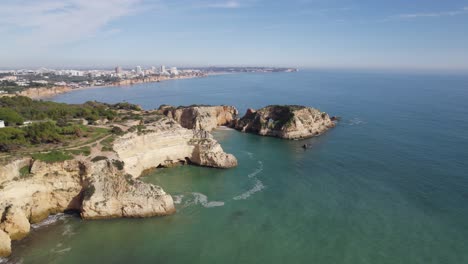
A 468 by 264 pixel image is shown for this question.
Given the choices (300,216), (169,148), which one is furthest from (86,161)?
(300,216)

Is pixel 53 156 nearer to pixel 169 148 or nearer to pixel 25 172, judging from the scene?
pixel 25 172

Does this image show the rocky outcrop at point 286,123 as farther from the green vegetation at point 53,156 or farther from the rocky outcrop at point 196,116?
the green vegetation at point 53,156

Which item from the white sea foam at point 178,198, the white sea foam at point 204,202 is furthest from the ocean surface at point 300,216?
the white sea foam at point 178,198

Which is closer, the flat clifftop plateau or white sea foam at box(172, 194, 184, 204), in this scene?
the flat clifftop plateau

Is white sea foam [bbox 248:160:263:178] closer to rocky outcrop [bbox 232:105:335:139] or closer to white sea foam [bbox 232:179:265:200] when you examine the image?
white sea foam [bbox 232:179:265:200]

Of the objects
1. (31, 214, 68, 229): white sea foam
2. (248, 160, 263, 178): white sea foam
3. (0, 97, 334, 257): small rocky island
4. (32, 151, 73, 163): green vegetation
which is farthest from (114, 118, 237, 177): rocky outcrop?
(31, 214, 68, 229): white sea foam

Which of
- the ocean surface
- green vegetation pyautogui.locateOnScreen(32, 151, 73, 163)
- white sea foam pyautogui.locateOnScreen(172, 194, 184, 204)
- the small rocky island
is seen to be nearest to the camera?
the ocean surface
